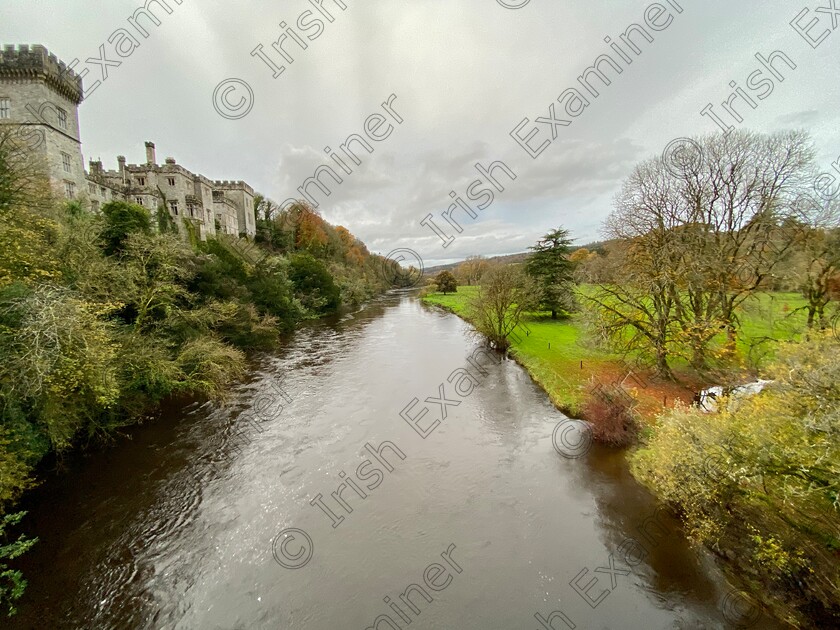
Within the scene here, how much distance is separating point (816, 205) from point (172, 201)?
46.0 meters

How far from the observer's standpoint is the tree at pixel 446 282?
66938 millimetres

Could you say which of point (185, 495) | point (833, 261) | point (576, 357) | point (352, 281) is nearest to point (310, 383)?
point (185, 495)

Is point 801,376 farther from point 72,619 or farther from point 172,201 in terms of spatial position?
point 172,201

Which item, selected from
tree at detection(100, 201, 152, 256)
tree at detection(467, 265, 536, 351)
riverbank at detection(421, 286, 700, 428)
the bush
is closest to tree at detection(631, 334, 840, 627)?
the bush

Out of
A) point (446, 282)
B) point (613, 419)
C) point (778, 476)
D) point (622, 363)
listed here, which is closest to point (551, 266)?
point (622, 363)

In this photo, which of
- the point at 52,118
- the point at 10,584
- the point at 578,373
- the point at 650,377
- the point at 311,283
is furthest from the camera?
the point at 311,283

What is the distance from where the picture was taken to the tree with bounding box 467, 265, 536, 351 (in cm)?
2375

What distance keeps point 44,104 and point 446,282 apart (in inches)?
2185

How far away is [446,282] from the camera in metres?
67.2

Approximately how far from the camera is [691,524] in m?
7.94

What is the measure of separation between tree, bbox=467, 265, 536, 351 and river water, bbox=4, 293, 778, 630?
35.7 feet

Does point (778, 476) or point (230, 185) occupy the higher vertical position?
point (230, 185)

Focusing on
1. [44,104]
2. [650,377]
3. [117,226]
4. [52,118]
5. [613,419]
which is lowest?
[613,419]

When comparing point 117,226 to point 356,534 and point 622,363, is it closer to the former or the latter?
point 356,534
